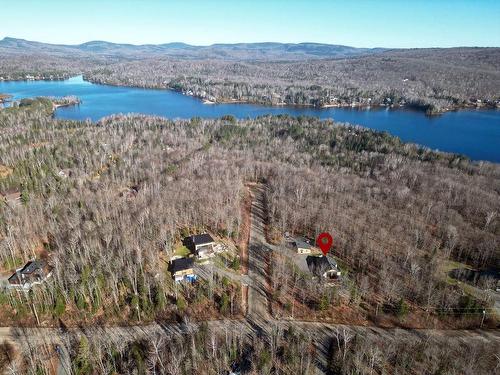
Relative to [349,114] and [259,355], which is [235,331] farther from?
[349,114]

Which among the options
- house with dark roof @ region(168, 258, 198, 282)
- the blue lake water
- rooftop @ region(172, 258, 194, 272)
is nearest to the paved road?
house with dark roof @ region(168, 258, 198, 282)

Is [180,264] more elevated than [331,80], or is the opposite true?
[331,80]

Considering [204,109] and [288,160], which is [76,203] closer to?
[288,160]

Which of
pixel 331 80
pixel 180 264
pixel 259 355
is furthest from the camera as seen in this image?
pixel 331 80

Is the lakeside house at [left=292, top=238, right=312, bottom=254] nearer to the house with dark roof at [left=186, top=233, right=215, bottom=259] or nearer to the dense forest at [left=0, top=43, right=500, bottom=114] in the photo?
the house with dark roof at [left=186, top=233, right=215, bottom=259]

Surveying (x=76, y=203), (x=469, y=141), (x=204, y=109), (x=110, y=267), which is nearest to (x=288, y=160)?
(x=76, y=203)

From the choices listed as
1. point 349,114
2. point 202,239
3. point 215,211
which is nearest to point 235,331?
point 202,239
